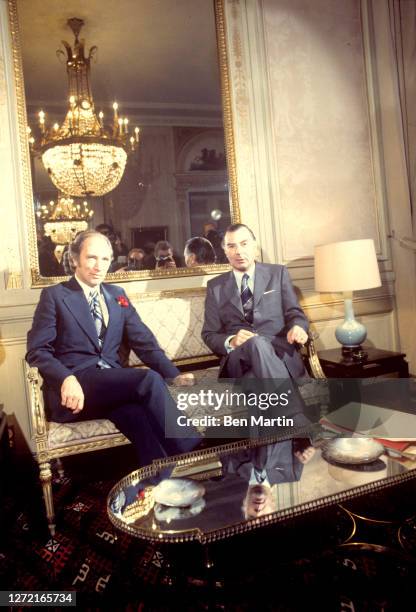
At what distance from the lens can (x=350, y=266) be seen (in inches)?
132

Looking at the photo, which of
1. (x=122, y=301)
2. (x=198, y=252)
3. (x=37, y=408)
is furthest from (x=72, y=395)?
(x=198, y=252)

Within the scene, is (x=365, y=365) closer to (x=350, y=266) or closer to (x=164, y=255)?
(x=350, y=266)

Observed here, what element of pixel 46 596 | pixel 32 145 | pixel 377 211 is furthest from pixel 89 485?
pixel 377 211

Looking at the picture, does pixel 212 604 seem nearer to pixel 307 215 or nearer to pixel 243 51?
pixel 307 215

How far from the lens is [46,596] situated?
179 cm

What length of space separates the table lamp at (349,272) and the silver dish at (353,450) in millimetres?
1477

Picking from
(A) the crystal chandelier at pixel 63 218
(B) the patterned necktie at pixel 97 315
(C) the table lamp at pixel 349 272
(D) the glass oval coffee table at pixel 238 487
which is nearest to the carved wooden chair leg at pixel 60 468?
(B) the patterned necktie at pixel 97 315

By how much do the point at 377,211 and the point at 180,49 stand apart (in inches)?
81.6

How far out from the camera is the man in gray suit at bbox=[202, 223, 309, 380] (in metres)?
3.06

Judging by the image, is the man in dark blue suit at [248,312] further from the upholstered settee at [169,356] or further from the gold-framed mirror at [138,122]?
the gold-framed mirror at [138,122]

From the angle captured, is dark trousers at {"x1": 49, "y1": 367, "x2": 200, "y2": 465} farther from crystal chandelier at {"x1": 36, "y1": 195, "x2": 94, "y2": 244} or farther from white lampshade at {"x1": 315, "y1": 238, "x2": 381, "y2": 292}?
white lampshade at {"x1": 315, "y1": 238, "x2": 381, "y2": 292}

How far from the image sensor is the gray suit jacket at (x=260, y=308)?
316 cm

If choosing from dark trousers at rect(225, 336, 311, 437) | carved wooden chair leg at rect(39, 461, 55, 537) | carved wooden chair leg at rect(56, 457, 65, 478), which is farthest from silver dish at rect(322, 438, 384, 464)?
carved wooden chair leg at rect(56, 457, 65, 478)

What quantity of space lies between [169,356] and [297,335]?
3.03ft
